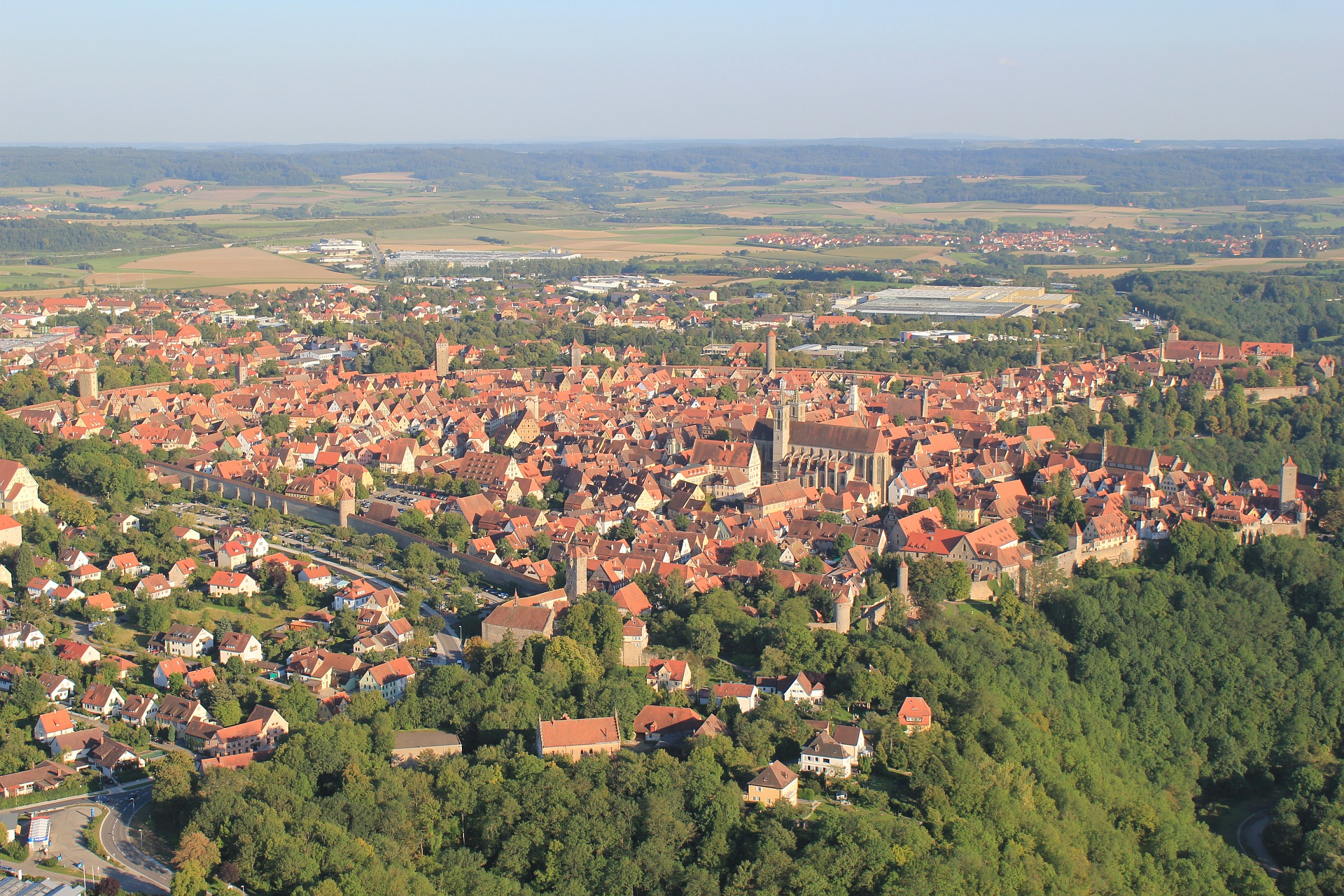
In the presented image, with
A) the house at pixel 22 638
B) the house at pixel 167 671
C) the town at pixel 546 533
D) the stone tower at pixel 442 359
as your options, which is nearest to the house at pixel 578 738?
the town at pixel 546 533

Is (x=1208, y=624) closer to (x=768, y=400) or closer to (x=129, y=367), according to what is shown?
(x=768, y=400)

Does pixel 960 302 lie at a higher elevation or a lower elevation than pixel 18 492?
lower

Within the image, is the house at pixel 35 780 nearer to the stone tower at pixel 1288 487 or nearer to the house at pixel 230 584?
the house at pixel 230 584

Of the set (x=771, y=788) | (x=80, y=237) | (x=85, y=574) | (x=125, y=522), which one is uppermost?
(x=125, y=522)

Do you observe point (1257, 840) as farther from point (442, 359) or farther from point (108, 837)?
point (442, 359)

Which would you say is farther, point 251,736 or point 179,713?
point 179,713

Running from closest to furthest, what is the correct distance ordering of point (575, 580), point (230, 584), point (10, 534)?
1. point (575, 580)
2. point (230, 584)
3. point (10, 534)

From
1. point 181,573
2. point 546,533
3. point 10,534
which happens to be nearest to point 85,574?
point 181,573
